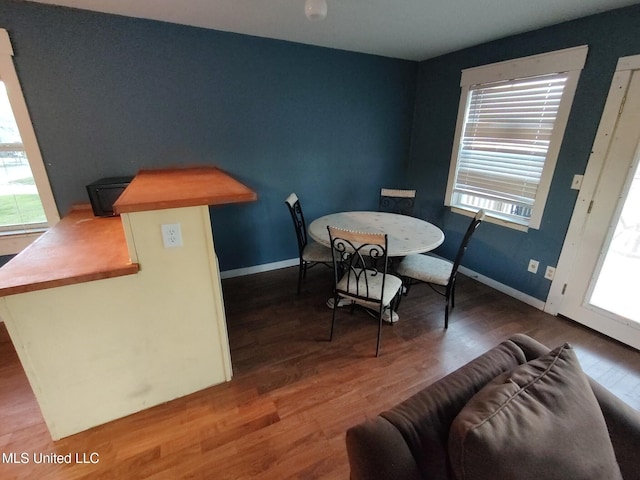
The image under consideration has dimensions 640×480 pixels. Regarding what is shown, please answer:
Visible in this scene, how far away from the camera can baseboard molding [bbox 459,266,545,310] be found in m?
2.66

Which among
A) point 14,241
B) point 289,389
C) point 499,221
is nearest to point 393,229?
point 499,221

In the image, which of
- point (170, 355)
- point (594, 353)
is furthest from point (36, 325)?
point (594, 353)

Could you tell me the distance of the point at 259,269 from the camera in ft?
10.7

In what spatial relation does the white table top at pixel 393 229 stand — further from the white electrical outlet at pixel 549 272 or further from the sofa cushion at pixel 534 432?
the sofa cushion at pixel 534 432

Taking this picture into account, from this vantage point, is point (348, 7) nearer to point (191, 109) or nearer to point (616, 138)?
point (191, 109)

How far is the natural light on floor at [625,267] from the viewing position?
2.06 metres

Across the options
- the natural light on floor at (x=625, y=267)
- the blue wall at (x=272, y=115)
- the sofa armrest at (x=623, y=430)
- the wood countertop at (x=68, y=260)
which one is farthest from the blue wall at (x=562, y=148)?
the wood countertop at (x=68, y=260)

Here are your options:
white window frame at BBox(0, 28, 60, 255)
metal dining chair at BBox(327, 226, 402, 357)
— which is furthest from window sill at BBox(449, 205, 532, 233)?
white window frame at BBox(0, 28, 60, 255)

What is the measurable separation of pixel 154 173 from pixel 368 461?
8.21ft

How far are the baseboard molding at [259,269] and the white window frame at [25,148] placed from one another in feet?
4.85

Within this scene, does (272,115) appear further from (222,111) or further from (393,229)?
(393,229)

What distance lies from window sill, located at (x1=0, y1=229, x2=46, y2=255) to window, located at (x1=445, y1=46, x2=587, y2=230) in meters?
3.98

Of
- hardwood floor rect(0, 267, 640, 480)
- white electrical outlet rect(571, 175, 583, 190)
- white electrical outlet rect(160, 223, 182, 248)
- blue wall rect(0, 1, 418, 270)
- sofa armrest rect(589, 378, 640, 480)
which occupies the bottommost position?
hardwood floor rect(0, 267, 640, 480)

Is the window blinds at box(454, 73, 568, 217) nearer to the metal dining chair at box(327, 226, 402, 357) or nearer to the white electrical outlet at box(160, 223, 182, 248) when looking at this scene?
the metal dining chair at box(327, 226, 402, 357)
